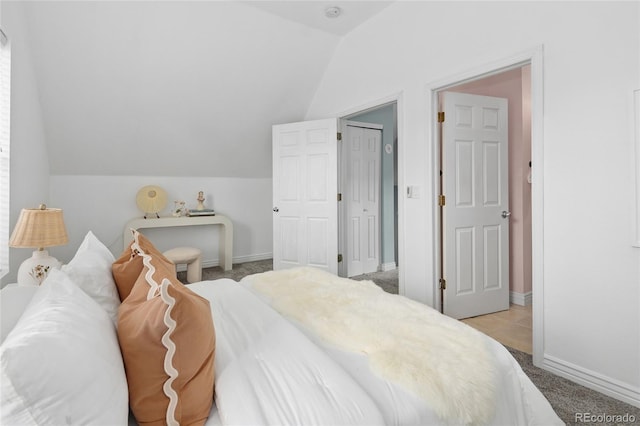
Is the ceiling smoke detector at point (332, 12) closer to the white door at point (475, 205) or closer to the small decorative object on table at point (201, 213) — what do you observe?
the white door at point (475, 205)

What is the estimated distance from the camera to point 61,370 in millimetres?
677

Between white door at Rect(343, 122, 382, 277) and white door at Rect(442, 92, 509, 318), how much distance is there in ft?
5.17

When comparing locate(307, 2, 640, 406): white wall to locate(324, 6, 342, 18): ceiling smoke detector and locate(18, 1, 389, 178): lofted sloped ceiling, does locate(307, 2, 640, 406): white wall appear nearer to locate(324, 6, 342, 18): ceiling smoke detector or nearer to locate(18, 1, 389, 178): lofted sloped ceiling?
locate(324, 6, 342, 18): ceiling smoke detector

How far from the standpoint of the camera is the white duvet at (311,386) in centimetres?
88

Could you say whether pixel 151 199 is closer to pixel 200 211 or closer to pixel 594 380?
pixel 200 211

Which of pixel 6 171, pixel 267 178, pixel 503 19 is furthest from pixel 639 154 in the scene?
pixel 267 178

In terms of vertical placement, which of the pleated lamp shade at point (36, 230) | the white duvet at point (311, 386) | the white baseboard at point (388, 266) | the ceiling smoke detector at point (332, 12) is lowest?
the white baseboard at point (388, 266)

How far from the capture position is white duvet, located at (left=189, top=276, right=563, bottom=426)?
0.88m

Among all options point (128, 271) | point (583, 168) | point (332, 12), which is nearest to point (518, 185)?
point (583, 168)

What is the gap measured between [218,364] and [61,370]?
1.57ft

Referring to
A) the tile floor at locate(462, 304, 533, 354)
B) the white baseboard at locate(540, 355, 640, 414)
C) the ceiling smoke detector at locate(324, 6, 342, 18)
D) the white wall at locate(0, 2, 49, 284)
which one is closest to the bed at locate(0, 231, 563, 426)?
the white baseboard at locate(540, 355, 640, 414)

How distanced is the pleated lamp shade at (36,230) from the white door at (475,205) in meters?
2.91

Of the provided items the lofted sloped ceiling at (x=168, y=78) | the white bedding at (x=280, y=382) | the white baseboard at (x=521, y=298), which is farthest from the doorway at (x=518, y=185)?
the white bedding at (x=280, y=382)

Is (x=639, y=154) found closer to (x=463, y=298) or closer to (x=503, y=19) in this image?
(x=503, y=19)
